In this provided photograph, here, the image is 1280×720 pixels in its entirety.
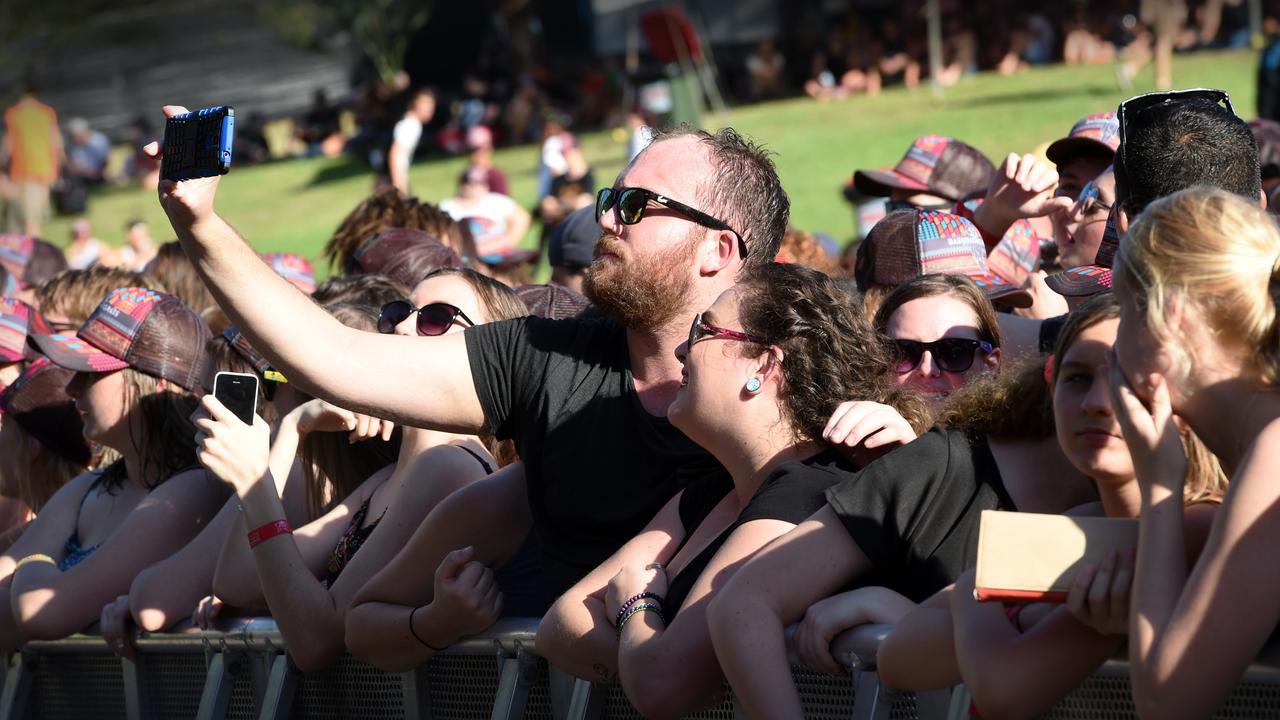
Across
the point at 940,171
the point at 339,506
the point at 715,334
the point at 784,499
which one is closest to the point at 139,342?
the point at 339,506

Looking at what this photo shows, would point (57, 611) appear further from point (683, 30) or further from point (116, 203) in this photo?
point (116, 203)

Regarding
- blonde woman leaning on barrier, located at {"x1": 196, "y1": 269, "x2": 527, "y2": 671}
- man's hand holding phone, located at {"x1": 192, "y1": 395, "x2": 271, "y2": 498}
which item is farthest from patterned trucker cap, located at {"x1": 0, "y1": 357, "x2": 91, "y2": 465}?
man's hand holding phone, located at {"x1": 192, "y1": 395, "x2": 271, "y2": 498}

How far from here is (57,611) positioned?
178 inches

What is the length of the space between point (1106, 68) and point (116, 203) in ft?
56.9

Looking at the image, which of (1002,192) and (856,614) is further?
(1002,192)

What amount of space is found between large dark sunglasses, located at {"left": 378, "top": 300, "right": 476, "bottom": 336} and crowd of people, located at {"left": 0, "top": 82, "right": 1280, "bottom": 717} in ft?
0.04

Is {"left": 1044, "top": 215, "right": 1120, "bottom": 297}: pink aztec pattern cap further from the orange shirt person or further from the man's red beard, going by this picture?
the orange shirt person

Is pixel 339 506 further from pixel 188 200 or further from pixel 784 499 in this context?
pixel 784 499

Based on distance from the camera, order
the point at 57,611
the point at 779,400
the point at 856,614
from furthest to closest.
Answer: the point at 57,611
the point at 779,400
the point at 856,614

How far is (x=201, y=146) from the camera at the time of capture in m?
3.03

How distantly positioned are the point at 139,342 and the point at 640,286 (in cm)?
199

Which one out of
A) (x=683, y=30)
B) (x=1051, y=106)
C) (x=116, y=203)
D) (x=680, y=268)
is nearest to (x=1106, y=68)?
(x=1051, y=106)

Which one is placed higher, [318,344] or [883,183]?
[318,344]

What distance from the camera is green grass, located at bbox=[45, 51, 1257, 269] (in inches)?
698
